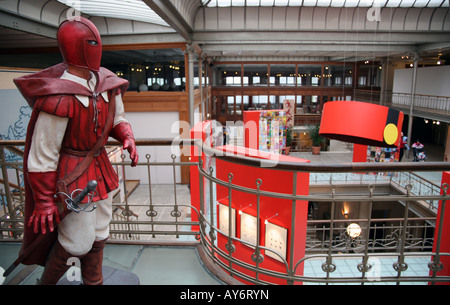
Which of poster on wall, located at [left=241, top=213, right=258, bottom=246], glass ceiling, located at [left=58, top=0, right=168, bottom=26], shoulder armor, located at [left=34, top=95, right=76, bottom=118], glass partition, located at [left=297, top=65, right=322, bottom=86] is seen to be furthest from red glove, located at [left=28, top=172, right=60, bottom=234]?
glass partition, located at [left=297, top=65, right=322, bottom=86]

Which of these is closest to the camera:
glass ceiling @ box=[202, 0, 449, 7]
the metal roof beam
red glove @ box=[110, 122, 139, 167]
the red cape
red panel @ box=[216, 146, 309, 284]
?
the red cape

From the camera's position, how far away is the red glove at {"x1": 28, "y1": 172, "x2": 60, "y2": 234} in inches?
57.2

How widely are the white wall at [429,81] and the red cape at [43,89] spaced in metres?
16.7

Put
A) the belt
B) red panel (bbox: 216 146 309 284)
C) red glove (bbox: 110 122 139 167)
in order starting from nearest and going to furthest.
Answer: the belt
red glove (bbox: 110 122 139 167)
red panel (bbox: 216 146 309 284)

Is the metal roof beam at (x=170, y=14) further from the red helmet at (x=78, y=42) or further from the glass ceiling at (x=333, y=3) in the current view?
the red helmet at (x=78, y=42)

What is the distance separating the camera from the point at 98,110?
62.3 inches

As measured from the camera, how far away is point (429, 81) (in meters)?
15.4

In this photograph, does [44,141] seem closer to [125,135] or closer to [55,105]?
[55,105]

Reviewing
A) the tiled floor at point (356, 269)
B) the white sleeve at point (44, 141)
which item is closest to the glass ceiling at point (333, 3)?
the tiled floor at point (356, 269)

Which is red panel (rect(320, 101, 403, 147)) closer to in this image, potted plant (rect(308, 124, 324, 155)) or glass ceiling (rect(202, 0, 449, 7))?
glass ceiling (rect(202, 0, 449, 7))

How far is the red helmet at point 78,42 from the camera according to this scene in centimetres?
145

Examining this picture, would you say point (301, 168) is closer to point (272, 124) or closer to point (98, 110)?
point (98, 110)

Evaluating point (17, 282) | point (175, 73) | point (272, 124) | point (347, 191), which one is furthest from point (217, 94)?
point (17, 282)

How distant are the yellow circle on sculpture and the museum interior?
0.03m
